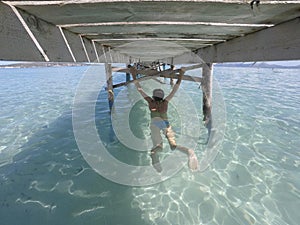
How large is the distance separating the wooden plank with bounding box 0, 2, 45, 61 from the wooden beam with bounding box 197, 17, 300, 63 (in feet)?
8.24

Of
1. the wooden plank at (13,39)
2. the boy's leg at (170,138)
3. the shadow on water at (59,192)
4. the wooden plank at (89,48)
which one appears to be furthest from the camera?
the boy's leg at (170,138)

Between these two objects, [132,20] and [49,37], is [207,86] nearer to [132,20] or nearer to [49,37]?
[132,20]

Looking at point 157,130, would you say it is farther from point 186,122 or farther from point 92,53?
point 186,122

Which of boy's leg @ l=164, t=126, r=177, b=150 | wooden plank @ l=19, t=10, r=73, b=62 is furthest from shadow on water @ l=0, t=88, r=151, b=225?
wooden plank @ l=19, t=10, r=73, b=62

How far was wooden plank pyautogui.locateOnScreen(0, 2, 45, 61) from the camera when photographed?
1.29 metres

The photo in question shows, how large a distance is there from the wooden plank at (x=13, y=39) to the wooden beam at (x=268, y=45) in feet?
8.24

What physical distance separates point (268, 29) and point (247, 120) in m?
7.17

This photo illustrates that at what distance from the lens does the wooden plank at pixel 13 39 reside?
4.25 ft

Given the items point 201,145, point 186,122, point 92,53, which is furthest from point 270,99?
point 92,53

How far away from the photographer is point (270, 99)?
12633mm

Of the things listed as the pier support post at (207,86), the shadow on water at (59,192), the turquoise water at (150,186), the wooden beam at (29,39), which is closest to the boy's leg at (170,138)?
the turquoise water at (150,186)

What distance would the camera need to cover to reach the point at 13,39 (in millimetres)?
1403

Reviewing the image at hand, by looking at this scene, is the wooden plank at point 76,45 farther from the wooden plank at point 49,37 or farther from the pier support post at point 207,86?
the pier support post at point 207,86

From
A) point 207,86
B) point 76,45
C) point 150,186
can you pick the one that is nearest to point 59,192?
point 150,186
